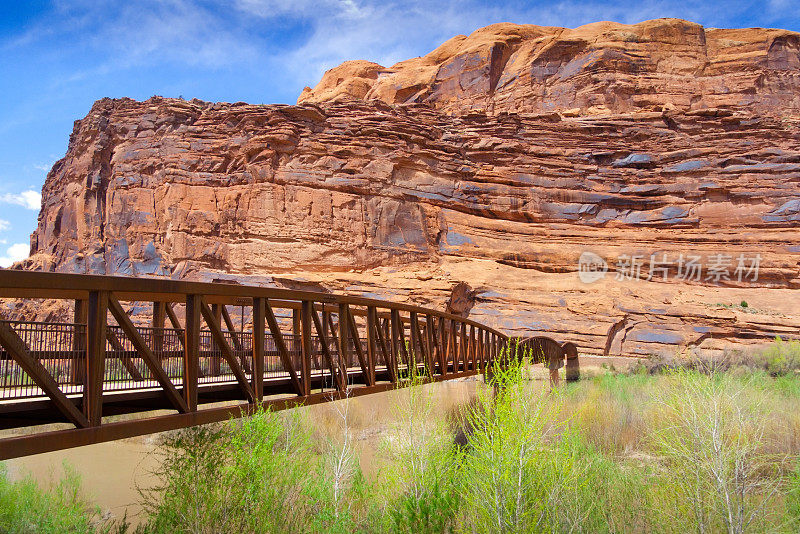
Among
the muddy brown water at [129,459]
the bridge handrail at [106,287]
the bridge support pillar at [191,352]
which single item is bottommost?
the muddy brown water at [129,459]

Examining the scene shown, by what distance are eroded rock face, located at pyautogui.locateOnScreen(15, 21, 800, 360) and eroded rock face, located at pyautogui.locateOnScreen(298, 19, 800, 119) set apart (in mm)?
7860

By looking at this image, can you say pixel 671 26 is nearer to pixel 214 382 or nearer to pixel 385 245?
pixel 385 245

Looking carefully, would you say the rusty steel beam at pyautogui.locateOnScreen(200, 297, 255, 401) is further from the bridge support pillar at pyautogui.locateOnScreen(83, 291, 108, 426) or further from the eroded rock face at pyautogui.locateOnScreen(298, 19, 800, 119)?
the eroded rock face at pyautogui.locateOnScreen(298, 19, 800, 119)

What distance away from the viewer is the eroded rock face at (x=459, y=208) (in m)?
42.1

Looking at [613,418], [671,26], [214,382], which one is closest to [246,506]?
[214,382]

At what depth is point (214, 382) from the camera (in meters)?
9.42

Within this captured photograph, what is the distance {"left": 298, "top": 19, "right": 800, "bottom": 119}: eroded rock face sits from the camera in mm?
58844

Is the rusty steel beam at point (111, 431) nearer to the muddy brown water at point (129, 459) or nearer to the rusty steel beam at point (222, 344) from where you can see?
the rusty steel beam at point (222, 344)

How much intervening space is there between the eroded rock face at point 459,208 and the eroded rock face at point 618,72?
786cm

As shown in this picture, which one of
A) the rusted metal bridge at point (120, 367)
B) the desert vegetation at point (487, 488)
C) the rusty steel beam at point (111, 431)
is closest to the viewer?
the rusty steel beam at point (111, 431)

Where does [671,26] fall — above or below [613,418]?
above

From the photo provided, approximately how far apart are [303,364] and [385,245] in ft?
113

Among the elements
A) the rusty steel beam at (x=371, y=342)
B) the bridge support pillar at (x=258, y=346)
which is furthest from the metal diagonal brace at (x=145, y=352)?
the rusty steel beam at (x=371, y=342)

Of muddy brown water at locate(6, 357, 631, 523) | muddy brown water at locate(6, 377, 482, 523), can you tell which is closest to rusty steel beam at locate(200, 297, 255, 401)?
muddy brown water at locate(6, 357, 631, 523)
